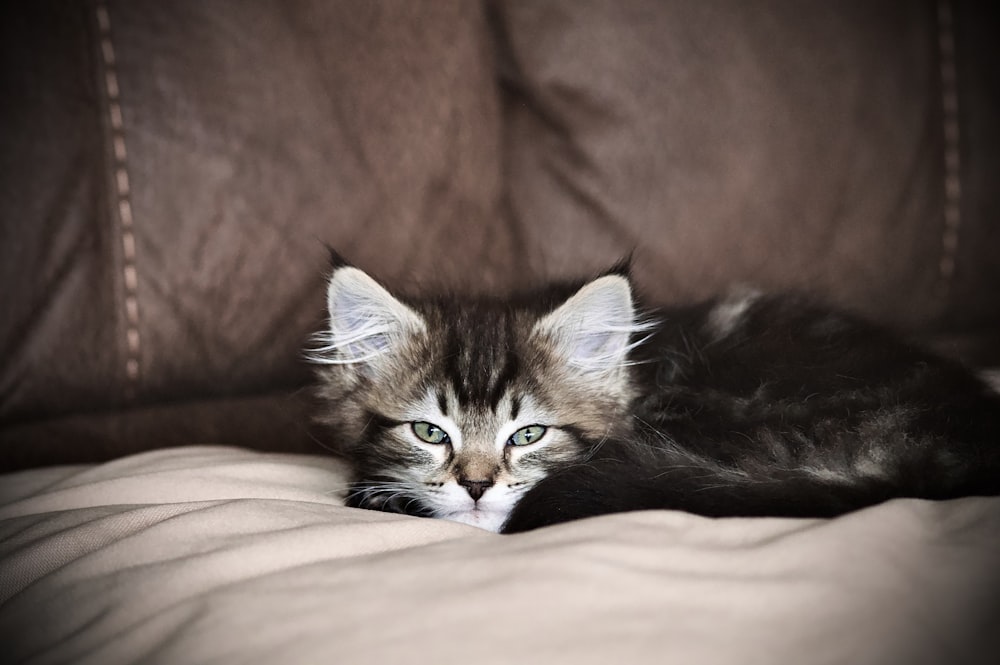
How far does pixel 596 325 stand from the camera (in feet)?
4.90

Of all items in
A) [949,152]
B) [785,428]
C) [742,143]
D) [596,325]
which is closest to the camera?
[785,428]

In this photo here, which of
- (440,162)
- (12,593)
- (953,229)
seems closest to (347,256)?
(440,162)

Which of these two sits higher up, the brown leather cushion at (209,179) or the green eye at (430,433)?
the brown leather cushion at (209,179)

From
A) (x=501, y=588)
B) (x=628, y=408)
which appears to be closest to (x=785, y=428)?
(x=628, y=408)

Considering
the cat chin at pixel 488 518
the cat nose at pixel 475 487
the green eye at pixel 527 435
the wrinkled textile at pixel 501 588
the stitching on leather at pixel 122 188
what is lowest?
the cat chin at pixel 488 518

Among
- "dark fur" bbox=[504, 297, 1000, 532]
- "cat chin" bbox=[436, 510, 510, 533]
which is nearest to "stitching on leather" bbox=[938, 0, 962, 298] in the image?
"dark fur" bbox=[504, 297, 1000, 532]

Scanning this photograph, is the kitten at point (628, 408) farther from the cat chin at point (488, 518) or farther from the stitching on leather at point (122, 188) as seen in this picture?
the stitching on leather at point (122, 188)

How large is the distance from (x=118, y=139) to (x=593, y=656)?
51.8 inches

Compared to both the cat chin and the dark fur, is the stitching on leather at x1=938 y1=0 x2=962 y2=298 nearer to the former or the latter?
the dark fur

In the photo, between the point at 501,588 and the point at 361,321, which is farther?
the point at 361,321

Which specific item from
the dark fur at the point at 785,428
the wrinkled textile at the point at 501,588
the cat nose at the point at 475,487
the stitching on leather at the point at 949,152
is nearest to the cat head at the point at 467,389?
the cat nose at the point at 475,487

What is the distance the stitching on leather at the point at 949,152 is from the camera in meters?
1.90

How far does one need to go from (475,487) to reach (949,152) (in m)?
1.58

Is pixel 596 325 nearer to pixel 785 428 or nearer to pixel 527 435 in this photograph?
pixel 527 435
